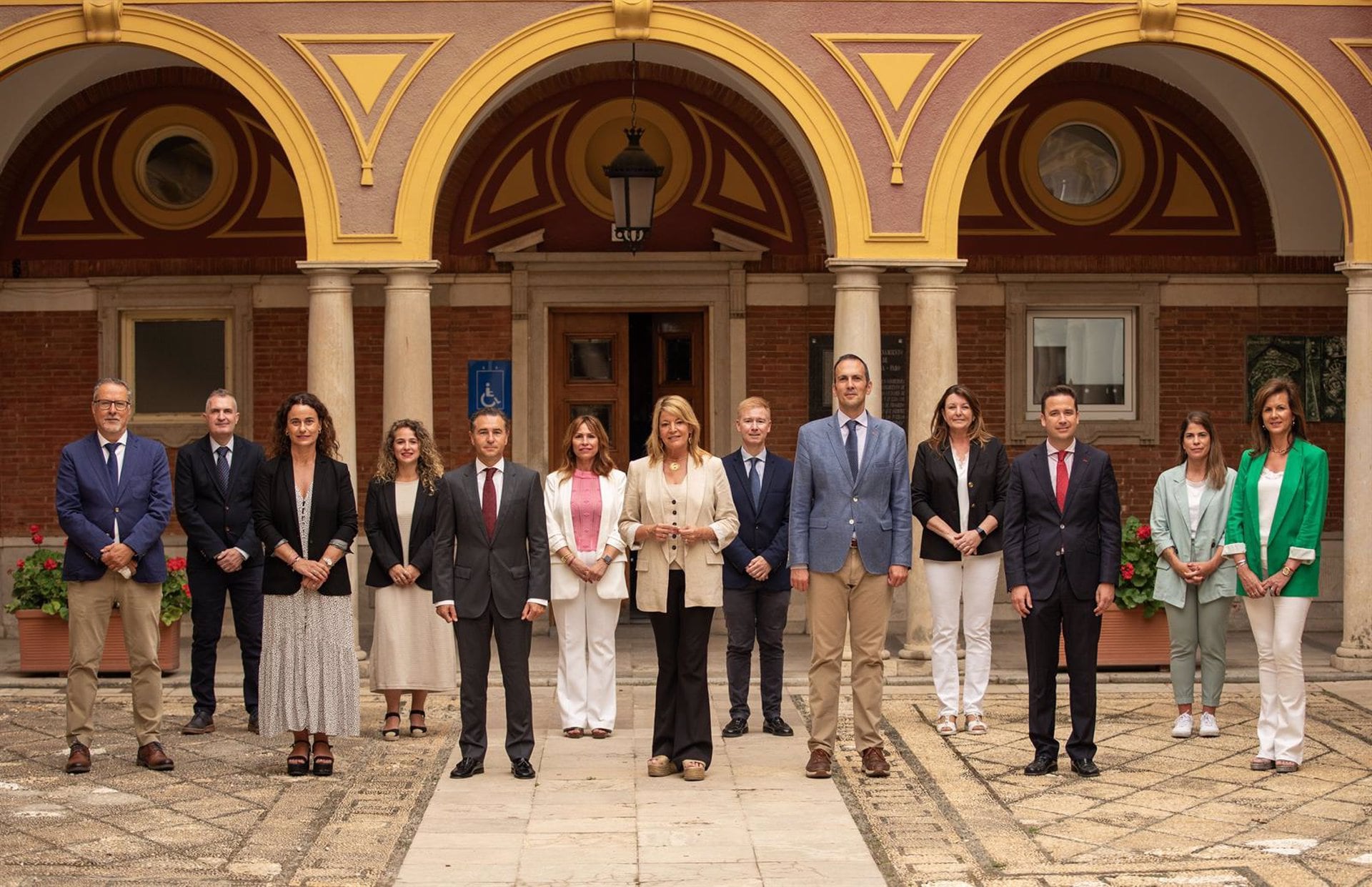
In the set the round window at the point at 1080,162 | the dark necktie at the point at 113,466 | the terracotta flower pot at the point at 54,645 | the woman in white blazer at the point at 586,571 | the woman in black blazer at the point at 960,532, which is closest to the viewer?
the dark necktie at the point at 113,466

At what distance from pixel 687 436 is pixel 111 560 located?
277 centimetres

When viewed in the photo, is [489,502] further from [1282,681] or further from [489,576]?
[1282,681]

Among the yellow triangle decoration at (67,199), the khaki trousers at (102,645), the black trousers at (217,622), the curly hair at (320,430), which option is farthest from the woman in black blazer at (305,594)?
the yellow triangle decoration at (67,199)

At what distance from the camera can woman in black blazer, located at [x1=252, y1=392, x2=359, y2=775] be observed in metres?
8.54

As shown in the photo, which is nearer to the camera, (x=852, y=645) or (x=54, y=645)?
(x=852, y=645)

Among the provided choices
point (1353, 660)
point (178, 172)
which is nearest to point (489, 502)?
point (1353, 660)

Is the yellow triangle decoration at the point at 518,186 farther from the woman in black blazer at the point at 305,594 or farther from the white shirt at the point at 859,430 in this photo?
the white shirt at the point at 859,430

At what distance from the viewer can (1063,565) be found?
8672mm

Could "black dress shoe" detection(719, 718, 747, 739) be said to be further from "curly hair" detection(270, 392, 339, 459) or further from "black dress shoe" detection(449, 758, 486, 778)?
"curly hair" detection(270, 392, 339, 459)

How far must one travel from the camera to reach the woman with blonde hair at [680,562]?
8492 millimetres

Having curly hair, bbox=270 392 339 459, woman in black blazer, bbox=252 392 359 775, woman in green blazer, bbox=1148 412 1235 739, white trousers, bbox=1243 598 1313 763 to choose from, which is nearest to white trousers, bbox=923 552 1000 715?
woman in green blazer, bbox=1148 412 1235 739

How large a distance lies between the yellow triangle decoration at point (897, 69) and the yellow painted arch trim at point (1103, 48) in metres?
0.38

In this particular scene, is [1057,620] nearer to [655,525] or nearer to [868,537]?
[868,537]

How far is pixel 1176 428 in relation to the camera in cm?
1412
